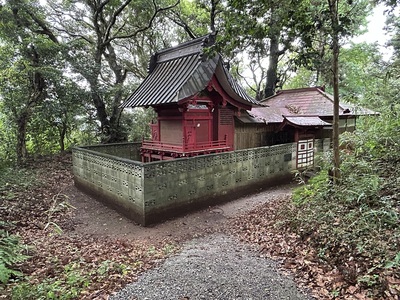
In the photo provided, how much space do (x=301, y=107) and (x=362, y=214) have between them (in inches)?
551

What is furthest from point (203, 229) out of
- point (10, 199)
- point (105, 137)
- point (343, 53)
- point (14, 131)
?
point (343, 53)

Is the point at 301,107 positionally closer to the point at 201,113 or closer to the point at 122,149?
the point at 201,113

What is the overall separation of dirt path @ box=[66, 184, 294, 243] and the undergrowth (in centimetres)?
258

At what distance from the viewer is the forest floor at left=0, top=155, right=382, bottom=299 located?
3844mm

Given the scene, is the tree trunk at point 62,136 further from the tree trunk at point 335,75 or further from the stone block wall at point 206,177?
the tree trunk at point 335,75

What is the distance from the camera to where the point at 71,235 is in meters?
7.09

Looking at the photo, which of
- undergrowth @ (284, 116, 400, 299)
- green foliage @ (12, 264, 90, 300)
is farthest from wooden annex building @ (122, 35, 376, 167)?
green foliage @ (12, 264, 90, 300)

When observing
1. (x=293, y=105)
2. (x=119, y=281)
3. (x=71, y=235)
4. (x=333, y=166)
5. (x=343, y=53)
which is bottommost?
(x=71, y=235)

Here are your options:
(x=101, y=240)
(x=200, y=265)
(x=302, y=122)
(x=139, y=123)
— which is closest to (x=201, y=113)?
(x=302, y=122)

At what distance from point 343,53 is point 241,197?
59.7ft

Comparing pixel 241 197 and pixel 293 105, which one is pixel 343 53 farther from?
pixel 241 197

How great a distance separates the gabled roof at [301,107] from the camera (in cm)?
1470

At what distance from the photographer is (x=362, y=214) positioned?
4680mm

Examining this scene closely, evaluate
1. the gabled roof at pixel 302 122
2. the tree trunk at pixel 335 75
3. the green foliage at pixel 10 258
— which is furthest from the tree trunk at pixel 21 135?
the tree trunk at pixel 335 75
